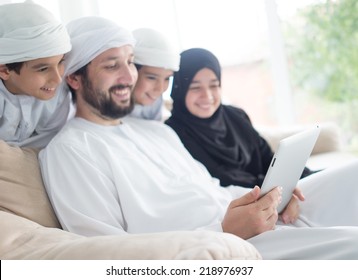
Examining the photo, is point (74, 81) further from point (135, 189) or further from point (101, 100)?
point (135, 189)

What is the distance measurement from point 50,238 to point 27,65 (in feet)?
2.28

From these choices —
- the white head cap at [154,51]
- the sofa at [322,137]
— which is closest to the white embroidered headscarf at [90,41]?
Answer: the white head cap at [154,51]

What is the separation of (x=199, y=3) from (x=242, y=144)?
1994 millimetres

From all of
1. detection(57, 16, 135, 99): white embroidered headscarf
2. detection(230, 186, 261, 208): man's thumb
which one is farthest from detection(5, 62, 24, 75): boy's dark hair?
detection(230, 186, 261, 208): man's thumb

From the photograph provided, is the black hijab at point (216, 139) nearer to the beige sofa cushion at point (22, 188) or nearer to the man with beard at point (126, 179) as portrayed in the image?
the man with beard at point (126, 179)

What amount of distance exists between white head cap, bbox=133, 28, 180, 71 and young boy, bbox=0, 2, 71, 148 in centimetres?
43

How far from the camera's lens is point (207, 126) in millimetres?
2354

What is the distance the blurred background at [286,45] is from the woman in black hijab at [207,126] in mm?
1551

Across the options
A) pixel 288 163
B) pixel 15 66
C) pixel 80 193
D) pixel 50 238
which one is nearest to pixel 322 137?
pixel 288 163

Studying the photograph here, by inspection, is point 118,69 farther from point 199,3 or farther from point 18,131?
point 199,3

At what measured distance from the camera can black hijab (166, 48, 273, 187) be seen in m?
2.26

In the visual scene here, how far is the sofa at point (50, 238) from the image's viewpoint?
0.98 metres

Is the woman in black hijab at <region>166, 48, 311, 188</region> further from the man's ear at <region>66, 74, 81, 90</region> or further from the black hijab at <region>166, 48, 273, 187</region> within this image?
the man's ear at <region>66, 74, 81, 90</region>

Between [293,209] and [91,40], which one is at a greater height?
[91,40]
